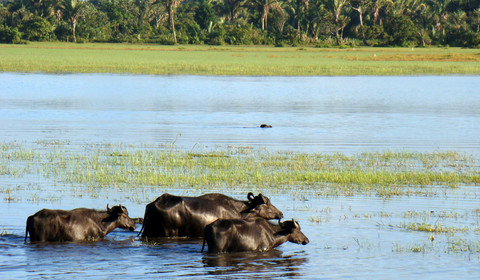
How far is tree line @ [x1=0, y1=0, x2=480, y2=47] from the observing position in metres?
119

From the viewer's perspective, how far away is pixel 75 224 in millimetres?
12312

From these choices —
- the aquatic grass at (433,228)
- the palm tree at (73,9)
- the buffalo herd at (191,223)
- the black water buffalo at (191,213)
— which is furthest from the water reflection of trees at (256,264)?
the palm tree at (73,9)

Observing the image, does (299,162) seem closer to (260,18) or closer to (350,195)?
(350,195)

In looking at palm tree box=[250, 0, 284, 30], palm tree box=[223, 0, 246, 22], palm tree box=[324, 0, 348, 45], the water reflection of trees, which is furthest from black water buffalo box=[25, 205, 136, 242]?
palm tree box=[223, 0, 246, 22]

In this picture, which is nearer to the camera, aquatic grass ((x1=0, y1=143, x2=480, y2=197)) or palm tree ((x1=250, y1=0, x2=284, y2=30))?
aquatic grass ((x1=0, y1=143, x2=480, y2=197))

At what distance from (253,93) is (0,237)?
125ft

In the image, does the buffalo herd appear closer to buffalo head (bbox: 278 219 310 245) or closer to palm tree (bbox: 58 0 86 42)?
buffalo head (bbox: 278 219 310 245)

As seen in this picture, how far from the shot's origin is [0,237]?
1252 cm

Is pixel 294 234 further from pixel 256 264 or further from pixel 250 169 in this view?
pixel 250 169

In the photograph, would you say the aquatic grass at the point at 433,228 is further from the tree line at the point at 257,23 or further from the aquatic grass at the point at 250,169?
the tree line at the point at 257,23

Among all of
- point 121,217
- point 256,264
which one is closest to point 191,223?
point 121,217

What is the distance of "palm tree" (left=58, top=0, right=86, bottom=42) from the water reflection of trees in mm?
109537

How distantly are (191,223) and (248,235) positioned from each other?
3.91ft

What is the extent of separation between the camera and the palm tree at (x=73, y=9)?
385 feet
